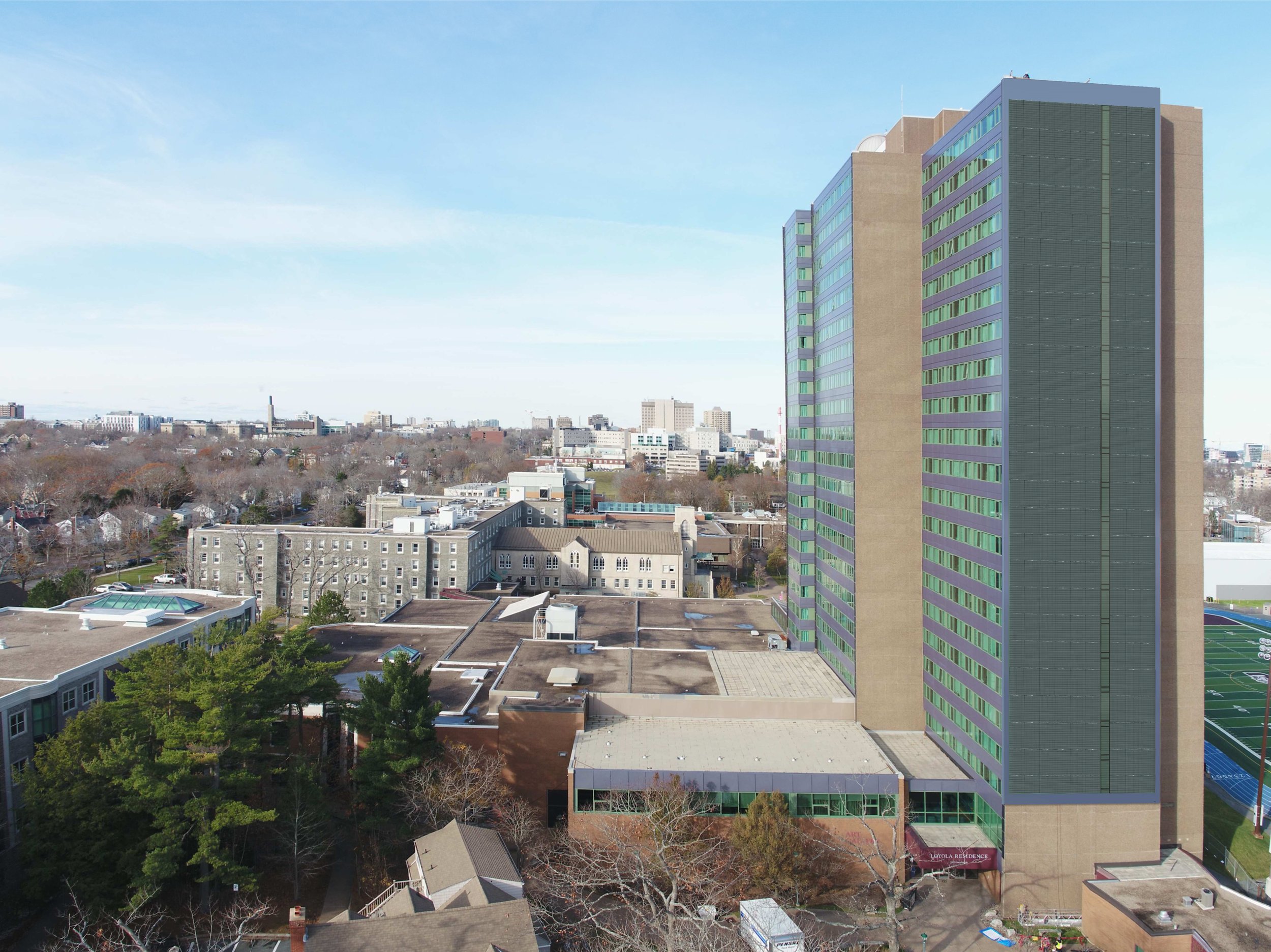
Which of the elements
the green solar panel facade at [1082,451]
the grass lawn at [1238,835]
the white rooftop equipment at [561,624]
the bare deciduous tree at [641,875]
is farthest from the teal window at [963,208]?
the grass lawn at [1238,835]

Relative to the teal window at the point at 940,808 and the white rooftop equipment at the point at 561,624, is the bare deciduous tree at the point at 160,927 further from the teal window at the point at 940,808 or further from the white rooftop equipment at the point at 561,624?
the teal window at the point at 940,808

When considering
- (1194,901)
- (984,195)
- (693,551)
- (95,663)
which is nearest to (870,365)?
(984,195)

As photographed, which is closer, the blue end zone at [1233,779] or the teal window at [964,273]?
the teal window at [964,273]

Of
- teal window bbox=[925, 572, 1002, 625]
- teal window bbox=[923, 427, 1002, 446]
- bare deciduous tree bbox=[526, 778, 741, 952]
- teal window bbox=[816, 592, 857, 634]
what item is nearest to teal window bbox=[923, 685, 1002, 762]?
teal window bbox=[816, 592, 857, 634]

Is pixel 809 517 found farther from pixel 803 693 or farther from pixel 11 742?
pixel 11 742

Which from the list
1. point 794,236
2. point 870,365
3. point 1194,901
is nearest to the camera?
point 1194,901

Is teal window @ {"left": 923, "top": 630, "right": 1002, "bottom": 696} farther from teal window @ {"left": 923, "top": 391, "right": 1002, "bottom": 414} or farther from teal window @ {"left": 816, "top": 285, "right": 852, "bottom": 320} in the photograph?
teal window @ {"left": 816, "top": 285, "right": 852, "bottom": 320}
